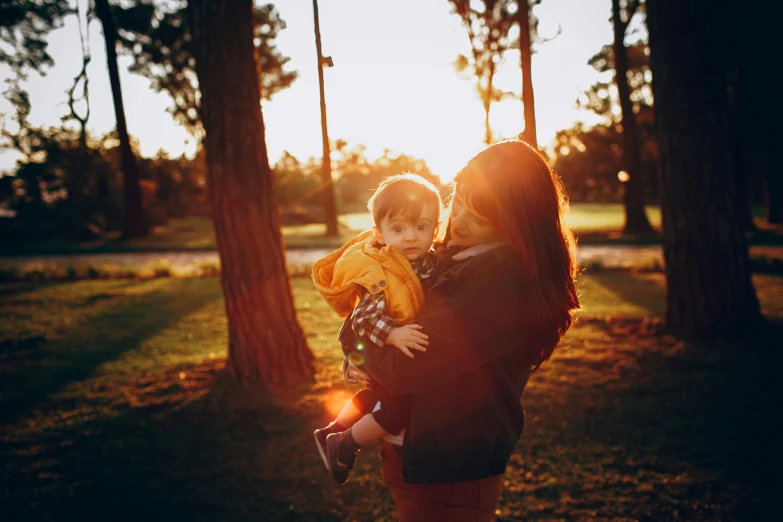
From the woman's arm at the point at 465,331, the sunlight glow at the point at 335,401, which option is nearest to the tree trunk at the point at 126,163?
the sunlight glow at the point at 335,401

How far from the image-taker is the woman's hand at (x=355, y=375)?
1.94 metres

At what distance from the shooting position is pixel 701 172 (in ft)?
17.7

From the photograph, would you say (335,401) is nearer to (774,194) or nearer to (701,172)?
(701,172)

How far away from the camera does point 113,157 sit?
32906 millimetres

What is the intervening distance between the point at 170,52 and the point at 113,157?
12068 millimetres

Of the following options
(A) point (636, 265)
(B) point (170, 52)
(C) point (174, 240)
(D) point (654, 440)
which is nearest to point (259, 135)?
(D) point (654, 440)

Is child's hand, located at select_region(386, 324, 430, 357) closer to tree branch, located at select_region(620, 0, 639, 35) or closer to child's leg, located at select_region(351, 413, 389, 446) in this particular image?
child's leg, located at select_region(351, 413, 389, 446)

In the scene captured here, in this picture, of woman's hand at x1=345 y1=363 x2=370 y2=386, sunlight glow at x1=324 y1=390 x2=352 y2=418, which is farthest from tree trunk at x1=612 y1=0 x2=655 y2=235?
woman's hand at x1=345 y1=363 x2=370 y2=386

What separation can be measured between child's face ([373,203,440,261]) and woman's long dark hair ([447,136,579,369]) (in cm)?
26

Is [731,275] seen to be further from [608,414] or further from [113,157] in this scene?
[113,157]

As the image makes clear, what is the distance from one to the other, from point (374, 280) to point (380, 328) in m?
0.18

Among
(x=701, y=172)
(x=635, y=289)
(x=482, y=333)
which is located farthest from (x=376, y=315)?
(x=635, y=289)

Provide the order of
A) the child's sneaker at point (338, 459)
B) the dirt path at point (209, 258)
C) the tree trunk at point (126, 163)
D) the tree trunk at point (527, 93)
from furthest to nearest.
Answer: the tree trunk at point (126, 163)
the dirt path at point (209, 258)
the tree trunk at point (527, 93)
the child's sneaker at point (338, 459)

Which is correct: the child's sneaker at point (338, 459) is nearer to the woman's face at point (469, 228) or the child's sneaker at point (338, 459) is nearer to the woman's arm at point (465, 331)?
the woman's arm at point (465, 331)
